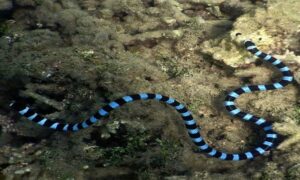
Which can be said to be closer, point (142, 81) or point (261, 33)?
point (142, 81)

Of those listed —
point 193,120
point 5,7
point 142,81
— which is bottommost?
point 193,120

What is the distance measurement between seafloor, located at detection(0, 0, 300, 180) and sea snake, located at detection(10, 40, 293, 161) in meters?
0.09

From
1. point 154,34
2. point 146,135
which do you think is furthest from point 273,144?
point 154,34

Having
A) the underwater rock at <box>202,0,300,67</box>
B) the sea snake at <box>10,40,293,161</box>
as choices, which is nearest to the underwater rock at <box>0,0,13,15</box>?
the sea snake at <box>10,40,293,161</box>

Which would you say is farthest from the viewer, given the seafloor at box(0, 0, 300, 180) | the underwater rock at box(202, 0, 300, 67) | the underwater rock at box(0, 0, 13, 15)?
the underwater rock at box(0, 0, 13, 15)

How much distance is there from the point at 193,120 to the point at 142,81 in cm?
96

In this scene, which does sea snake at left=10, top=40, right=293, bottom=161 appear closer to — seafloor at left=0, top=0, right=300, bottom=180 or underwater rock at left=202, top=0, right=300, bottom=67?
seafloor at left=0, top=0, right=300, bottom=180

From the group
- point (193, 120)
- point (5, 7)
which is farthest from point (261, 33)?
point (5, 7)

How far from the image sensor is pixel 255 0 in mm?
6352

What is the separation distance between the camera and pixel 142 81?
514 centimetres

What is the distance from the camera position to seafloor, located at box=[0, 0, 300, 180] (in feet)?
13.6

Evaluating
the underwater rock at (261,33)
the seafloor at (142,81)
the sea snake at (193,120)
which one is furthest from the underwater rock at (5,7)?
the underwater rock at (261,33)

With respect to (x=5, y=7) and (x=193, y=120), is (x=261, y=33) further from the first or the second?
(x=5, y=7)

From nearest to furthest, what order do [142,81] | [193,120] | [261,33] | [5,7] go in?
[193,120], [142,81], [261,33], [5,7]
